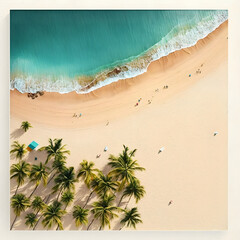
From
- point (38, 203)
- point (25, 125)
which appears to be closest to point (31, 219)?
point (38, 203)

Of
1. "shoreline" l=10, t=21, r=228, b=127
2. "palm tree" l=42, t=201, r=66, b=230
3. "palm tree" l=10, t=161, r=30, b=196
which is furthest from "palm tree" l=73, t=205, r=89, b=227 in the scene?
"shoreline" l=10, t=21, r=228, b=127

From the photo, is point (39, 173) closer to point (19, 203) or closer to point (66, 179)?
point (66, 179)

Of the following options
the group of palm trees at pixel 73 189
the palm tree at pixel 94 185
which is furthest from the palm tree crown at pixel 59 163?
the palm tree at pixel 94 185

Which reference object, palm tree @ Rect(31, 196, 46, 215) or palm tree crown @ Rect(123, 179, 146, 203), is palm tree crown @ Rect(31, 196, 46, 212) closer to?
palm tree @ Rect(31, 196, 46, 215)

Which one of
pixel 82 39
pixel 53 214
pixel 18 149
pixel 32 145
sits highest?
pixel 82 39

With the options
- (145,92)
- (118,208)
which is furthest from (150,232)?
(145,92)

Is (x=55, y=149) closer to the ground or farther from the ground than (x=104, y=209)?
farther from the ground
